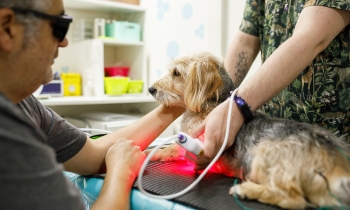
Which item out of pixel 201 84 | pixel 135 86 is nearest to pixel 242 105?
pixel 201 84

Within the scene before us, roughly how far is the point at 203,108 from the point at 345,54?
563 mm

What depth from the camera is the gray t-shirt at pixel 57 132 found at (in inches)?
42.5

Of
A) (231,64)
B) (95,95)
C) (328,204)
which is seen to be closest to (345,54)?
(231,64)

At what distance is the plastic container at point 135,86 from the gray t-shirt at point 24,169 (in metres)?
2.64

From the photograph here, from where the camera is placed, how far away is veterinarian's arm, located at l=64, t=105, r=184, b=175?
1.11 meters

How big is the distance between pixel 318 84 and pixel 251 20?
0.46 m

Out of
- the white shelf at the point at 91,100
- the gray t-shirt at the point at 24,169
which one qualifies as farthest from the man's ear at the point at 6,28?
the white shelf at the point at 91,100

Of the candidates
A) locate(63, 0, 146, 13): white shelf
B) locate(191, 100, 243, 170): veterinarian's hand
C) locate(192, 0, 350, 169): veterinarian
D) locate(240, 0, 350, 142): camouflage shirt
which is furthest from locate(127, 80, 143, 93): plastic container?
locate(191, 100, 243, 170): veterinarian's hand

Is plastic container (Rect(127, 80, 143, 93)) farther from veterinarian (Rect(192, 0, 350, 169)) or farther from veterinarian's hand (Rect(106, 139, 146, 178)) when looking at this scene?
veterinarian's hand (Rect(106, 139, 146, 178))

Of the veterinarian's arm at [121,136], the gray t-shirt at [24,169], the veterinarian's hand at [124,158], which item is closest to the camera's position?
the gray t-shirt at [24,169]

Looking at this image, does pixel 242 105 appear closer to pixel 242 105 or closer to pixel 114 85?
pixel 242 105

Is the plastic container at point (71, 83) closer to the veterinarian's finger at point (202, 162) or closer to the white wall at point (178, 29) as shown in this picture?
the white wall at point (178, 29)

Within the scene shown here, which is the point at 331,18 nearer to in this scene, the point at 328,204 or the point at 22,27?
the point at 328,204

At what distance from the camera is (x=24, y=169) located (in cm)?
58
